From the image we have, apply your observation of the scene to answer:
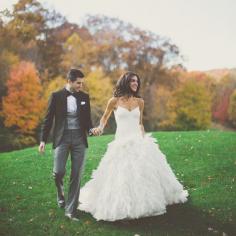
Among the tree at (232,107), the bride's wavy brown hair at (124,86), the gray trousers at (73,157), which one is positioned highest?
the bride's wavy brown hair at (124,86)

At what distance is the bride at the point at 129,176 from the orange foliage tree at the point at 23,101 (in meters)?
22.9

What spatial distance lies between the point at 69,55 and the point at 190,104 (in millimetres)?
14295

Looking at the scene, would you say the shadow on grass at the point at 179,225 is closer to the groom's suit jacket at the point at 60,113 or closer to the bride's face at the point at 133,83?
the groom's suit jacket at the point at 60,113

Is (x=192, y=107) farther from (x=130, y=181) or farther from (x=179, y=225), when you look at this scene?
(x=130, y=181)

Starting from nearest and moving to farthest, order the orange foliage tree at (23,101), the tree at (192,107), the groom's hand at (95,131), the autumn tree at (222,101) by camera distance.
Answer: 1. the groom's hand at (95,131)
2. the orange foliage tree at (23,101)
3. the tree at (192,107)
4. the autumn tree at (222,101)

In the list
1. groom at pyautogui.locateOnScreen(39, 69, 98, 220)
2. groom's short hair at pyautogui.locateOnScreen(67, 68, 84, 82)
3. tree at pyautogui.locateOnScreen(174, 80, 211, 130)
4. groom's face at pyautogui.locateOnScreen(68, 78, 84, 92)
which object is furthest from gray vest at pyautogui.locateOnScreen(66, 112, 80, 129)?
tree at pyautogui.locateOnScreen(174, 80, 211, 130)

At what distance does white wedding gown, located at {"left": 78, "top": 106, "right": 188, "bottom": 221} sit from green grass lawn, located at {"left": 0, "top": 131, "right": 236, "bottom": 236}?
10.0 inches

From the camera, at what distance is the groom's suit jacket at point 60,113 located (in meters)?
6.21

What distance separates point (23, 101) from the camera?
1172 inches

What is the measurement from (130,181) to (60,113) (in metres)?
1.51

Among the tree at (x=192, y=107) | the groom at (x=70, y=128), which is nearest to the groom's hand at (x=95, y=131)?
the groom at (x=70, y=128)

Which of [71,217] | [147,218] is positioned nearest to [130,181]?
[147,218]

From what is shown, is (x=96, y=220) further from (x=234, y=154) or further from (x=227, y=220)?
(x=234, y=154)

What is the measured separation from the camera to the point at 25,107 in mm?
29672
